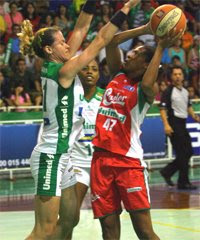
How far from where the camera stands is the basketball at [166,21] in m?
5.81

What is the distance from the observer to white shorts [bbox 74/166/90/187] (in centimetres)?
679

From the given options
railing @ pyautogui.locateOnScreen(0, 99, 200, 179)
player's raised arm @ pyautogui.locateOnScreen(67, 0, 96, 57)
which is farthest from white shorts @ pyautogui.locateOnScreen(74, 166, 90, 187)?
railing @ pyautogui.locateOnScreen(0, 99, 200, 179)

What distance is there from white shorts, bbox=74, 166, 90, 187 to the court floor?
100 centimetres

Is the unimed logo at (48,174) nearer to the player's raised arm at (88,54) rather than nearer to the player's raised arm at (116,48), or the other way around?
the player's raised arm at (88,54)

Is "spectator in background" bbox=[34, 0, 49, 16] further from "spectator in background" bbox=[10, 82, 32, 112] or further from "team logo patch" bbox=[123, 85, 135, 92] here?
"team logo patch" bbox=[123, 85, 135, 92]

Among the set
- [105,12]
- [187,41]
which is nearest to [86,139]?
[105,12]

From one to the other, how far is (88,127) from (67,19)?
9203 mm

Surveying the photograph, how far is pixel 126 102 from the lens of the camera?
583cm

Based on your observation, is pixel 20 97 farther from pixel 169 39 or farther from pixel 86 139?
pixel 169 39

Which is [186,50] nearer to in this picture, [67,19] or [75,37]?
[67,19]

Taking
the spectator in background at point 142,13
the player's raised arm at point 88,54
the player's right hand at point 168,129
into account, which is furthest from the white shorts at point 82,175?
the spectator in background at point 142,13

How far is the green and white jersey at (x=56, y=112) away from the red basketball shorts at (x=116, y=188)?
40 centimetres

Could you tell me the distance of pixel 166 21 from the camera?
586 centimetres

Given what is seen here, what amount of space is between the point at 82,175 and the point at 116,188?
1.07 meters
